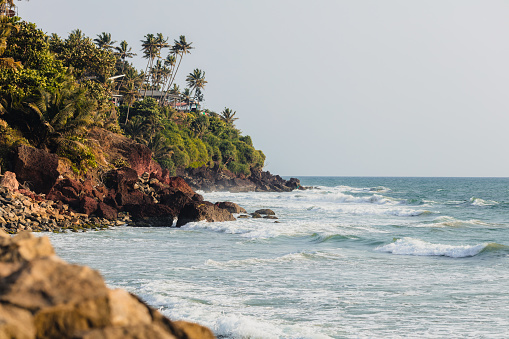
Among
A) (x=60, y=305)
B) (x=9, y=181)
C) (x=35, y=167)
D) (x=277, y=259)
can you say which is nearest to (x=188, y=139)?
(x=35, y=167)

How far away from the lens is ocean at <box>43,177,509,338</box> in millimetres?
8148

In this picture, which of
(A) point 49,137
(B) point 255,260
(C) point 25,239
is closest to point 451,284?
(B) point 255,260

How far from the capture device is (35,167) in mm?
23516

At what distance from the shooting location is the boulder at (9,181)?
71.4 feet

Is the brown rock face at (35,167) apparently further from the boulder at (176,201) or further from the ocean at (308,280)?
the boulder at (176,201)

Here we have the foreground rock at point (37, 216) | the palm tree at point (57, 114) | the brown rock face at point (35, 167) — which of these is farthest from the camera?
the palm tree at point (57, 114)

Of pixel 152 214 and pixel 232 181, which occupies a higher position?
pixel 232 181

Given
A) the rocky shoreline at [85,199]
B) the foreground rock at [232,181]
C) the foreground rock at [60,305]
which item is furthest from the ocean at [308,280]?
the foreground rock at [232,181]

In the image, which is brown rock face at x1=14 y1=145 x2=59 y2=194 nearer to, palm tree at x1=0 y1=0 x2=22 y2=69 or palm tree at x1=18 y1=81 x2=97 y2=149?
palm tree at x1=18 y1=81 x2=97 y2=149

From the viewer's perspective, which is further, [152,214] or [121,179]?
[121,179]

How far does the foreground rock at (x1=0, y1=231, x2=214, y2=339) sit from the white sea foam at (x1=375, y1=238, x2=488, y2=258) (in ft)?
54.3

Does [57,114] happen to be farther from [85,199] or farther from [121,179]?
[121,179]

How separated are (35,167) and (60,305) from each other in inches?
921

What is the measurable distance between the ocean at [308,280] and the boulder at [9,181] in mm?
4690
